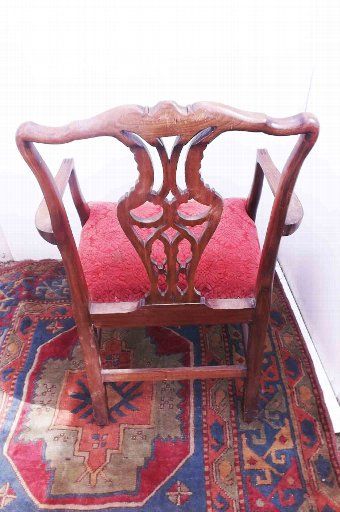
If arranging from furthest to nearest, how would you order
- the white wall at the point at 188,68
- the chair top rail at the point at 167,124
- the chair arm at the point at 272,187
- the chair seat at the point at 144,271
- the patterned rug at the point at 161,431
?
the white wall at the point at 188,68 → the patterned rug at the point at 161,431 → the chair seat at the point at 144,271 → the chair arm at the point at 272,187 → the chair top rail at the point at 167,124

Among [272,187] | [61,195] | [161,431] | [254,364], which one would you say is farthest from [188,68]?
[161,431]

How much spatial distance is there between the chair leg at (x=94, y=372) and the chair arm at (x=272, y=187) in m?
0.70

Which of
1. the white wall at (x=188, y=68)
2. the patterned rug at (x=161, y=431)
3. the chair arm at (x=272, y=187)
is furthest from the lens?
the white wall at (x=188, y=68)

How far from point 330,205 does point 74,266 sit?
1056 mm

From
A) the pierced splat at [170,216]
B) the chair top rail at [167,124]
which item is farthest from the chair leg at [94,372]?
the chair top rail at [167,124]

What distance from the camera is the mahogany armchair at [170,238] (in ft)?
2.96

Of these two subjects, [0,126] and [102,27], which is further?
[0,126]

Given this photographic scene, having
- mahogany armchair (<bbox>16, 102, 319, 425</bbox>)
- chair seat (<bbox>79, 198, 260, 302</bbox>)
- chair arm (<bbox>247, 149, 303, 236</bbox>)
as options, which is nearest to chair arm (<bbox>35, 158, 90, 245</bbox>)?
mahogany armchair (<bbox>16, 102, 319, 425</bbox>)

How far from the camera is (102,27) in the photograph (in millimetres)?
1706

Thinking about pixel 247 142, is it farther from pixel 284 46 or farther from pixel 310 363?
pixel 310 363

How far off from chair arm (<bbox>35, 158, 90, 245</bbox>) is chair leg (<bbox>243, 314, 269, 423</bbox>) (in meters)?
Result: 0.71

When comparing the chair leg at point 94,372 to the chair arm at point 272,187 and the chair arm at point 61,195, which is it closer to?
the chair arm at point 61,195

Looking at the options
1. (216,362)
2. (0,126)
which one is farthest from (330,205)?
(0,126)

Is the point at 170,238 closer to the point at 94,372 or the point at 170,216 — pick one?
the point at 170,216
